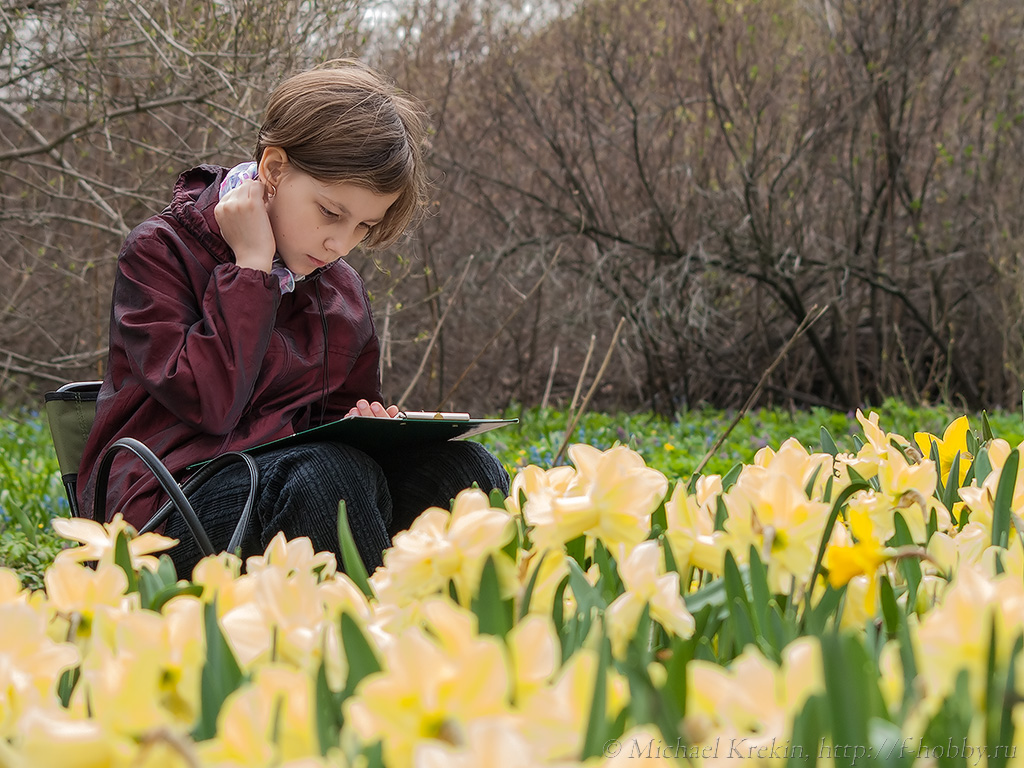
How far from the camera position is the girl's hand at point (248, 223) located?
2.02 meters

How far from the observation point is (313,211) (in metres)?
2.06

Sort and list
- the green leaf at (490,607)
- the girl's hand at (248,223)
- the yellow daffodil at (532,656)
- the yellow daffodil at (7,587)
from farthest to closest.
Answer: the girl's hand at (248,223)
the yellow daffodil at (7,587)
the green leaf at (490,607)
the yellow daffodil at (532,656)

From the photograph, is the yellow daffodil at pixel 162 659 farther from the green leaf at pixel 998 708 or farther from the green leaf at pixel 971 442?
the green leaf at pixel 971 442

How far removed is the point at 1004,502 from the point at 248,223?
1530 mm

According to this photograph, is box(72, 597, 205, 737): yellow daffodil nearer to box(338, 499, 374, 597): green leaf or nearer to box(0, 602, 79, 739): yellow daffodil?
box(0, 602, 79, 739): yellow daffodil

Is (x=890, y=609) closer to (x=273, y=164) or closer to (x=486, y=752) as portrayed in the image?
(x=486, y=752)

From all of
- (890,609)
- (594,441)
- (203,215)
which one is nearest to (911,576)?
(890,609)

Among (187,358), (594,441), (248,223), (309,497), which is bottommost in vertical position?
(594,441)

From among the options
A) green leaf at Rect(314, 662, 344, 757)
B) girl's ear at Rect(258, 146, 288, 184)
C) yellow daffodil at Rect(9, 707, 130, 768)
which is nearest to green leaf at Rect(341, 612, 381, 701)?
green leaf at Rect(314, 662, 344, 757)

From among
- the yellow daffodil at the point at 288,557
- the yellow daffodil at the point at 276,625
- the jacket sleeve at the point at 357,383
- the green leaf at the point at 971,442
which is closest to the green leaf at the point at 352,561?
the yellow daffodil at the point at 288,557

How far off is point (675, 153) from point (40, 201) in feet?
13.4

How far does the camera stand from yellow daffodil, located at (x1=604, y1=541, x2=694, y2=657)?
2.33 feet

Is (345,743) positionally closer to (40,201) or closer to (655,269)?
(655,269)

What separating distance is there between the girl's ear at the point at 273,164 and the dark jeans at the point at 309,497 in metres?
0.60
